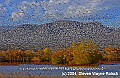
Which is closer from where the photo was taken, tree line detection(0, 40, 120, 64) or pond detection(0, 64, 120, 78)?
pond detection(0, 64, 120, 78)

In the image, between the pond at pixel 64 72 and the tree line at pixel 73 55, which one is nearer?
the pond at pixel 64 72

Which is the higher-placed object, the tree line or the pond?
the pond

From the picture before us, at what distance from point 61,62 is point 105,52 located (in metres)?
19.9

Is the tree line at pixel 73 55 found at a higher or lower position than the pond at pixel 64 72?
lower

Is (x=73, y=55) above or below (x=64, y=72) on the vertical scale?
below

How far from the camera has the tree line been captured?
9800 centimetres

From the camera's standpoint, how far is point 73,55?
101562 mm

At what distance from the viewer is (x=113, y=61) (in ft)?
390

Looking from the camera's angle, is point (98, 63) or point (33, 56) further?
point (33, 56)

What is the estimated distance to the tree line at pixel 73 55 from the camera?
98.0 m

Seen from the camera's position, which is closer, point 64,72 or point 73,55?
point 64,72

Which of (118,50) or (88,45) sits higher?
(88,45)

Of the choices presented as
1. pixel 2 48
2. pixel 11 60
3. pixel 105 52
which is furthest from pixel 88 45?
pixel 2 48

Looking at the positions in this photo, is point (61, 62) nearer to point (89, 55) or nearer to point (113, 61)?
point (89, 55)
